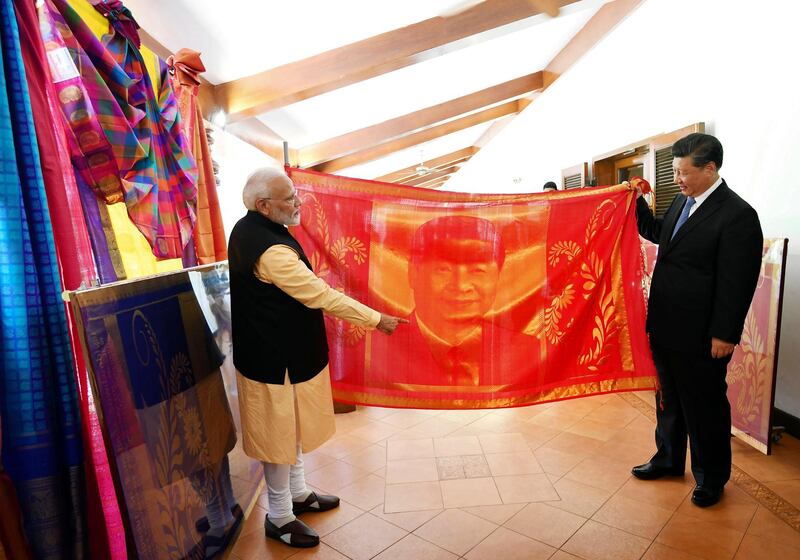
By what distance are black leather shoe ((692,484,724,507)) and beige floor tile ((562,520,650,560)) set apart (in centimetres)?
39

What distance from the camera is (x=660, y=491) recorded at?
84.1 inches

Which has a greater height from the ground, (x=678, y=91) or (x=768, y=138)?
(x=678, y=91)

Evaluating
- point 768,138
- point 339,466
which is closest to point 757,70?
point 768,138

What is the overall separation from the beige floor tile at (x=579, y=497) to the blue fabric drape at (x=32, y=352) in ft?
5.96

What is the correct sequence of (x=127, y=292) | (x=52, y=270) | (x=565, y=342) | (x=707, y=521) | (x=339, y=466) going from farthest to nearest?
(x=339, y=466)
(x=565, y=342)
(x=707, y=521)
(x=127, y=292)
(x=52, y=270)

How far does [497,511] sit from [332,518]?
0.73 m

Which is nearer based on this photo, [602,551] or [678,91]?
[602,551]

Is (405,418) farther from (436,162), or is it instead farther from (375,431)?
(436,162)

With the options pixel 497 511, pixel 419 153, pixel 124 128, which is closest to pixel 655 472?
pixel 497 511

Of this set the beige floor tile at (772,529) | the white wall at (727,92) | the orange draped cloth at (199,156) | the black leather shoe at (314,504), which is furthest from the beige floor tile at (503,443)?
the orange draped cloth at (199,156)

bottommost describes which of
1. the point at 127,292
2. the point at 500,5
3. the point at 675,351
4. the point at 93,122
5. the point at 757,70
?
the point at 675,351

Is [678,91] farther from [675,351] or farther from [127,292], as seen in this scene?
[127,292]

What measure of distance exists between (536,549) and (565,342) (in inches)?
33.4

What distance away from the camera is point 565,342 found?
6.94 feet
